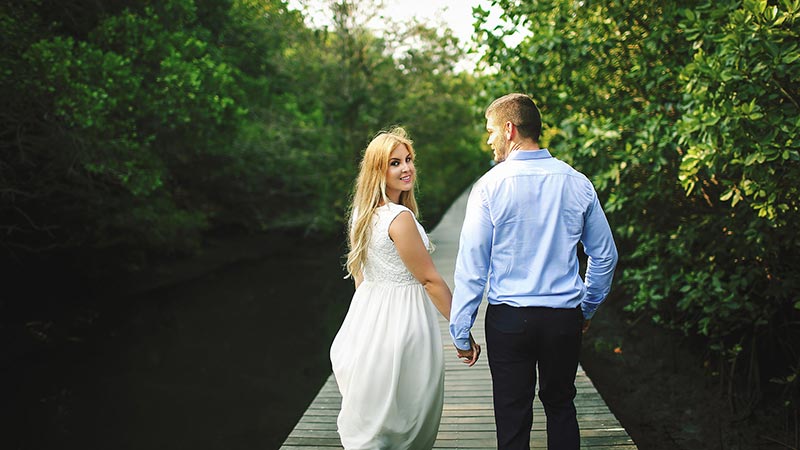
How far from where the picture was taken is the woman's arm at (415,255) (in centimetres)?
283

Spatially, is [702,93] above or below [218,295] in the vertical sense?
above

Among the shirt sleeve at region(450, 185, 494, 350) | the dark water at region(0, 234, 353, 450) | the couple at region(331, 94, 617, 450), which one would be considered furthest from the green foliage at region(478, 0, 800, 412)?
the dark water at region(0, 234, 353, 450)

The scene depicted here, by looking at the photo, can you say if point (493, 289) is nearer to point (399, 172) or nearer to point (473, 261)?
point (473, 261)

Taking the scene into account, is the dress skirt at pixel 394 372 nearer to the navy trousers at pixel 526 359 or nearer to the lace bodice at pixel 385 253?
the lace bodice at pixel 385 253

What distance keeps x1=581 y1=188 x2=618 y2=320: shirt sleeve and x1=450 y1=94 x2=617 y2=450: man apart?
2cm

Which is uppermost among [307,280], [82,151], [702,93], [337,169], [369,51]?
[369,51]

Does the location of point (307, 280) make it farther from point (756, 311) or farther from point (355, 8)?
point (756, 311)

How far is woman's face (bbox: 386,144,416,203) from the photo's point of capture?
9.58ft

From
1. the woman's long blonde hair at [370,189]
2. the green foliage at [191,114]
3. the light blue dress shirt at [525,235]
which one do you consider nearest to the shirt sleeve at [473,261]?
the light blue dress shirt at [525,235]

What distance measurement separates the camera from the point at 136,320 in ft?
37.3

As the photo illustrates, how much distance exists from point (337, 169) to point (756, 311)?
14.4m

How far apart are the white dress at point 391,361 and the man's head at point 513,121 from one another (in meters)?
0.52

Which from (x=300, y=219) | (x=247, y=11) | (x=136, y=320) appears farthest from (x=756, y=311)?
(x=300, y=219)

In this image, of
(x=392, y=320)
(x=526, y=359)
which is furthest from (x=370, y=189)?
(x=526, y=359)
